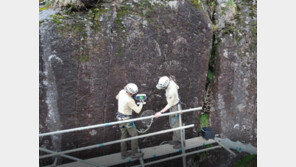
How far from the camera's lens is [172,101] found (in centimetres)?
489

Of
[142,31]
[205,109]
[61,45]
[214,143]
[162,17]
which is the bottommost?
[214,143]

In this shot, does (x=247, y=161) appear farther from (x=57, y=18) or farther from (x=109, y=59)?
(x=57, y=18)

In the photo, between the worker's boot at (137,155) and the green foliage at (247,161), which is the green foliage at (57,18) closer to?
the worker's boot at (137,155)

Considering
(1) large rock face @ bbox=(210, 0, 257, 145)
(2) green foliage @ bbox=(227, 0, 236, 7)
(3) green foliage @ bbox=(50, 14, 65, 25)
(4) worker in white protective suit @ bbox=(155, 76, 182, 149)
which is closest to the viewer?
(3) green foliage @ bbox=(50, 14, 65, 25)

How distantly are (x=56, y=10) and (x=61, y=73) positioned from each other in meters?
1.52

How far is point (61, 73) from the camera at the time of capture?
4.35 meters

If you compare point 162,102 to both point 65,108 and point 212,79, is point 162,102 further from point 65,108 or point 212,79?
point 65,108

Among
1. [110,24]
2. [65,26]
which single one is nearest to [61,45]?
[65,26]

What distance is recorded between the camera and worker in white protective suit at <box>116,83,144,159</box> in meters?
4.39

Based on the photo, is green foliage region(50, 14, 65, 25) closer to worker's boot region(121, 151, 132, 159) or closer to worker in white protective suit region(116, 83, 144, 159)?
worker in white protective suit region(116, 83, 144, 159)

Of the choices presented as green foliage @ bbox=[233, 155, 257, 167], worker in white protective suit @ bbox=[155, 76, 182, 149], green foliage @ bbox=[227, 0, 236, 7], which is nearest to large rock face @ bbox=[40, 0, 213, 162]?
worker in white protective suit @ bbox=[155, 76, 182, 149]

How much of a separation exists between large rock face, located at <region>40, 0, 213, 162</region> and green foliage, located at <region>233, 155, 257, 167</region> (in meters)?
3.10

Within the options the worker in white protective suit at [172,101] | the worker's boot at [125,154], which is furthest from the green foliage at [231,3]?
the worker's boot at [125,154]

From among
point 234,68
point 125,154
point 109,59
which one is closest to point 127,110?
point 125,154
